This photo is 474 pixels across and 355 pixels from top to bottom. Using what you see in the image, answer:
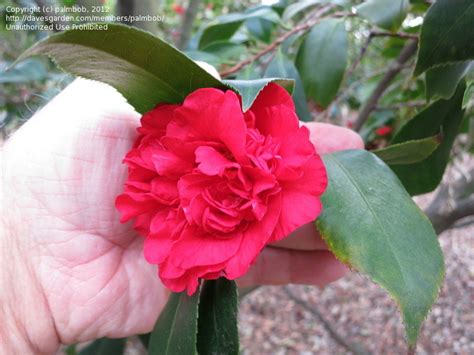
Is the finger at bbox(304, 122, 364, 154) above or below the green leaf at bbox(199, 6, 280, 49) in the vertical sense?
below

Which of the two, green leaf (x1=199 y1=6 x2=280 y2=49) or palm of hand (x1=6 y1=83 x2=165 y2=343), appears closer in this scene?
palm of hand (x1=6 y1=83 x2=165 y2=343)

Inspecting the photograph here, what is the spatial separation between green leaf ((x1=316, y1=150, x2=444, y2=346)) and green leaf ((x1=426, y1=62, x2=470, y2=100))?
169 mm

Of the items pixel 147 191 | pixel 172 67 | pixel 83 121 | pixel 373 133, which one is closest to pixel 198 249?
pixel 147 191

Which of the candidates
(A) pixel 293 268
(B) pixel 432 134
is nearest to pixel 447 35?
(B) pixel 432 134

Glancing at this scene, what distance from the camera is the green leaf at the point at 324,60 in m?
0.85

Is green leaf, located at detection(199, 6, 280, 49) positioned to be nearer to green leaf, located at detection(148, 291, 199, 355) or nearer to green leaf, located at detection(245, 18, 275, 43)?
green leaf, located at detection(245, 18, 275, 43)

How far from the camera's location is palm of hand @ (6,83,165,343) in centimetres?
70

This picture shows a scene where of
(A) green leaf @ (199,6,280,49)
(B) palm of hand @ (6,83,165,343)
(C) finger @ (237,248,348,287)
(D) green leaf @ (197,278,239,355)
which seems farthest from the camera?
(A) green leaf @ (199,6,280,49)

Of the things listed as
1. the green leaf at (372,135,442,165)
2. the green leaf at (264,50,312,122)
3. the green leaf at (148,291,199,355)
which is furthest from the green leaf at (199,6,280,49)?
the green leaf at (148,291,199,355)

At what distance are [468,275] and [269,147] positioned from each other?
254 centimetres

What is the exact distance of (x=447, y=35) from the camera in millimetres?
571

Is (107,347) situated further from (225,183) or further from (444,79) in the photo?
(444,79)

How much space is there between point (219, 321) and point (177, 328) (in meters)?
0.05

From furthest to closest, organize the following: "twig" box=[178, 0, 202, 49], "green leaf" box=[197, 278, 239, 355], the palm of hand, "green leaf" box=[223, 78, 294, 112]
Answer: "twig" box=[178, 0, 202, 49], the palm of hand, "green leaf" box=[197, 278, 239, 355], "green leaf" box=[223, 78, 294, 112]
